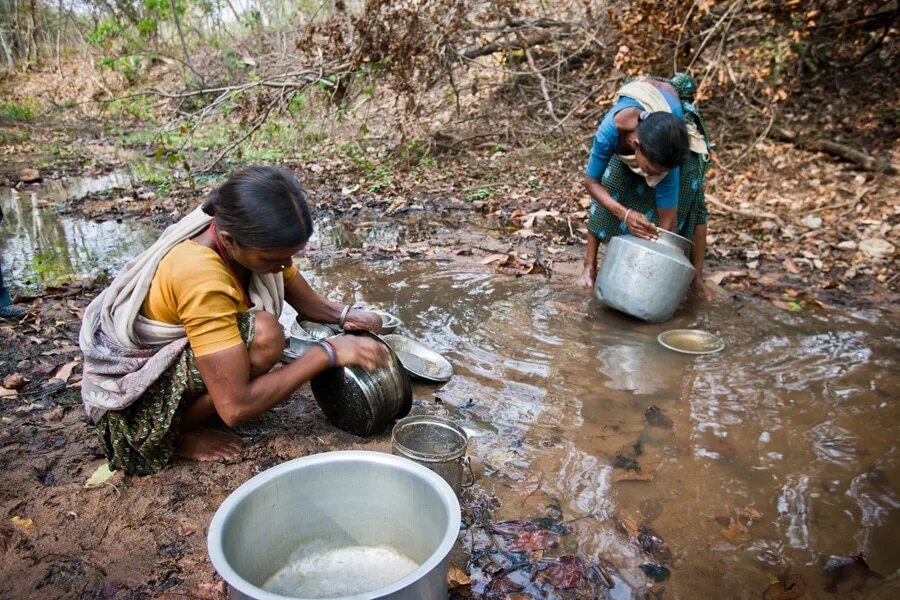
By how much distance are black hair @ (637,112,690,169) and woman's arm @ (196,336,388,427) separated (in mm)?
1817

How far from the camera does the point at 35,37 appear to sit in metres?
19.7

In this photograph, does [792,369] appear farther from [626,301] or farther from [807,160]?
[807,160]

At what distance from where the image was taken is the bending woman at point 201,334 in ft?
6.12

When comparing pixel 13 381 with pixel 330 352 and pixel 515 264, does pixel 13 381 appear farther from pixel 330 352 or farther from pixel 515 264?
pixel 515 264

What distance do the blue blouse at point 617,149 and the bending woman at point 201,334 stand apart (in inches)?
77.9

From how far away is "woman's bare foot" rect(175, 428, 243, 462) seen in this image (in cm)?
229

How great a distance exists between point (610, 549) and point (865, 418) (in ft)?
4.90

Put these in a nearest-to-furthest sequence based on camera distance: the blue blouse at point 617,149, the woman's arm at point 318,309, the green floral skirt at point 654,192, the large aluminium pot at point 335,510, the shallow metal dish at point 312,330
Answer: the large aluminium pot at point 335,510 → the woman's arm at point 318,309 → the shallow metal dish at point 312,330 → the blue blouse at point 617,149 → the green floral skirt at point 654,192

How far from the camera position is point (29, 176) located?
8.15m

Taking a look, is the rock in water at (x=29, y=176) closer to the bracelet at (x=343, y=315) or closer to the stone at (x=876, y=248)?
the bracelet at (x=343, y=315)

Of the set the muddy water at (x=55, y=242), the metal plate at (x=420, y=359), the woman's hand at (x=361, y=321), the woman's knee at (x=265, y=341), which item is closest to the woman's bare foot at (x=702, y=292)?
the metal plate at (x=420, y=359)

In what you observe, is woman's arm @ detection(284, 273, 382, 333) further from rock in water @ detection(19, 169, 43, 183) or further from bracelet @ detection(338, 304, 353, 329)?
rock in water @ detection(19, 169, 43, 183)

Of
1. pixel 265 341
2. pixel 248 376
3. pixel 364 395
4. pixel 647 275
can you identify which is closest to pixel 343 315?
pixel 364 395

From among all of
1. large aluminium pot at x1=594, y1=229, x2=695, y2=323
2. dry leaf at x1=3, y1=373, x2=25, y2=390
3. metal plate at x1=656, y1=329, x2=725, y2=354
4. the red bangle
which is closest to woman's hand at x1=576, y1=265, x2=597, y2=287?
large aluminium pot at x1=594, y1=229, x2=695, y2=323
